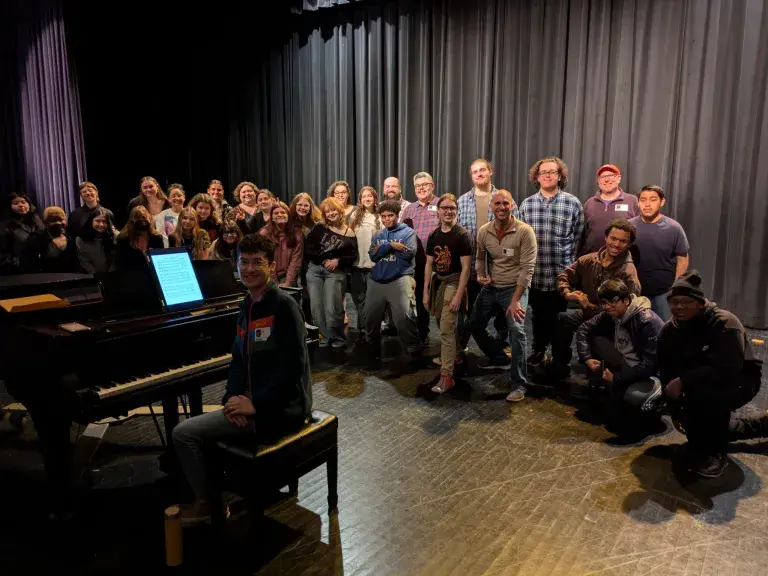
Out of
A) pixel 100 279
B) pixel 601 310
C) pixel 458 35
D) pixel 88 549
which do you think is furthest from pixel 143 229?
pixel 458 35

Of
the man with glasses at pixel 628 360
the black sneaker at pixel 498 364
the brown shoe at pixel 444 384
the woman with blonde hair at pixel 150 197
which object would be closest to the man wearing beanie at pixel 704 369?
the man with glasses at pixel 628 360

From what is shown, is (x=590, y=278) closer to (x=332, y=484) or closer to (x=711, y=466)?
(x=711, y=466)

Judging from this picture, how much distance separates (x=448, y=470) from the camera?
129 inches

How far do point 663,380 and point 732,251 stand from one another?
352 centimetres

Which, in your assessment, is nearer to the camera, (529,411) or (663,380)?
(663,380)

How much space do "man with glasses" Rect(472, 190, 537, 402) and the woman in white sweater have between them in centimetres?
132

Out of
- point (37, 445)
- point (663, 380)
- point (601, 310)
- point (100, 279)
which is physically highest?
point (100, 279)

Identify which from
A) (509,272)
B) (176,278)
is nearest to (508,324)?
(509,272)

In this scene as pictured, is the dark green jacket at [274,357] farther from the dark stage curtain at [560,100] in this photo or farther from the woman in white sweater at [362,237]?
the dark stage curtain at [560,100]

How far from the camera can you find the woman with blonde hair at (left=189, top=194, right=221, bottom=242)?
5230 mm

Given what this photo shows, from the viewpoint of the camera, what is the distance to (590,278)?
419 centimetres

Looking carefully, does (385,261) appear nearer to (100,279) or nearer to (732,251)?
(100,279)

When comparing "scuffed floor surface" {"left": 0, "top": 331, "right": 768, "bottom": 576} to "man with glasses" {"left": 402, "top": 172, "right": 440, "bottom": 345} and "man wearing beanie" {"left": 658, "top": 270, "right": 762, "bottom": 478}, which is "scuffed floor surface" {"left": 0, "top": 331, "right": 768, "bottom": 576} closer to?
"man wearing beanie" {"left": 658, "top": 270, "right": 762, "bottom": 478}

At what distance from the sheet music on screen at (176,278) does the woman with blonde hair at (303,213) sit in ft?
7.27
